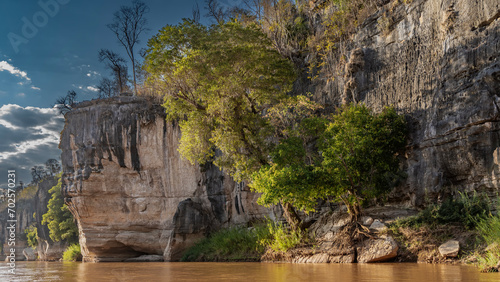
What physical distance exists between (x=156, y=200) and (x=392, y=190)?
13266mm

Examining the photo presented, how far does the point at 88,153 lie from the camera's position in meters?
21.5

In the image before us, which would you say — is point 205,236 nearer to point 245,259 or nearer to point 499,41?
point 245,259

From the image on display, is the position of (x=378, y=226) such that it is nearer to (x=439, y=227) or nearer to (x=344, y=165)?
(x=439, y=227)

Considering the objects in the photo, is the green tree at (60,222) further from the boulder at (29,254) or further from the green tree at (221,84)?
the green tree at (221,84)

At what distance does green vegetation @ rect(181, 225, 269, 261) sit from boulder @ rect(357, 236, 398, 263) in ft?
13.9

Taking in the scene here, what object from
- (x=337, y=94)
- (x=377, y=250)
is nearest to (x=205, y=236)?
(x=337, y=94)

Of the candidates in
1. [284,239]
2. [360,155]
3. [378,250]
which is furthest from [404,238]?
[284,239]

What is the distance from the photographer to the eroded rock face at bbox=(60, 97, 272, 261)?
20.8m

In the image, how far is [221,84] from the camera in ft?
42.4

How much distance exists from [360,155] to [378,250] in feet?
9.08

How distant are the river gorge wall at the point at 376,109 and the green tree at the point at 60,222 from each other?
8.06 m

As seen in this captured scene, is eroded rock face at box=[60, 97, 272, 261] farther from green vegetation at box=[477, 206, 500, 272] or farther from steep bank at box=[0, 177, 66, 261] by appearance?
green vegetation at box=[477, 206, 500, 272]

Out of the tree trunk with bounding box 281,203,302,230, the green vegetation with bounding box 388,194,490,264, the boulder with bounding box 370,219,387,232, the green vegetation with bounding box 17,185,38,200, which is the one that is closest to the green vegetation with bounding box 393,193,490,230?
the green vegetation with bounding box 388,194,490,264

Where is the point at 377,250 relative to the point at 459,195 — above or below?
below
